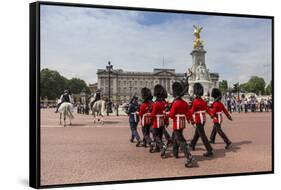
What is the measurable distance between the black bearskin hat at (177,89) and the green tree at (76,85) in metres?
1.59

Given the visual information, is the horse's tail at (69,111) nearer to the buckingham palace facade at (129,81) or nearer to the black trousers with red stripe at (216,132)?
the buckingham palace facade at (129,81)

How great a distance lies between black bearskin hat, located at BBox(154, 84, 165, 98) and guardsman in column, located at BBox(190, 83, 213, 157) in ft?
2.01

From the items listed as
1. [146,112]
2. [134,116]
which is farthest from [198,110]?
[134,116]

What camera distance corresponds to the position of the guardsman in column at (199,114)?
10.3 meters

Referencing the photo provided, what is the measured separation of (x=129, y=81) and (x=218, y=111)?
192 centimetres

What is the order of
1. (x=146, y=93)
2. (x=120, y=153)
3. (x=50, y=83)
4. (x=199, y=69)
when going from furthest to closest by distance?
1. (x=199, y=69)
2. (x=146, y=93)
3. (x=120, y=153)
4. (x=50, y=83)

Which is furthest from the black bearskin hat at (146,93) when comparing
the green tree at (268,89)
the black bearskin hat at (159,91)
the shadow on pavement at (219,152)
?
the green tree at (268,89)

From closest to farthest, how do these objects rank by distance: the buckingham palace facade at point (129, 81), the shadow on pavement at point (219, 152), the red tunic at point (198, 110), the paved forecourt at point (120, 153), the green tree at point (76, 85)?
the paved forecourt at point (120, 153) < the green tree at point (76, 85) < the buckingham palace facade at point (129, 81) < the shadow on pavement at point (219, 152) < the red tunic at point (198, 110)

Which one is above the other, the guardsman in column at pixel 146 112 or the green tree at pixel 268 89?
the green tree at pixel 268 89

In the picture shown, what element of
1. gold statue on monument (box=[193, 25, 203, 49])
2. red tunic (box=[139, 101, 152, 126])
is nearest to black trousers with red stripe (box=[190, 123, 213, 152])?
red tunic (box=[139, 101, 152, 126])

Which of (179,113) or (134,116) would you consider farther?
(134,116)

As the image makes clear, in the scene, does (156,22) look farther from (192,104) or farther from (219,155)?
(219,155)

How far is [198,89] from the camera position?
34.0 ft

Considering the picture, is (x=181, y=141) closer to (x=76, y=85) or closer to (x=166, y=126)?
(x=166, y=126)
